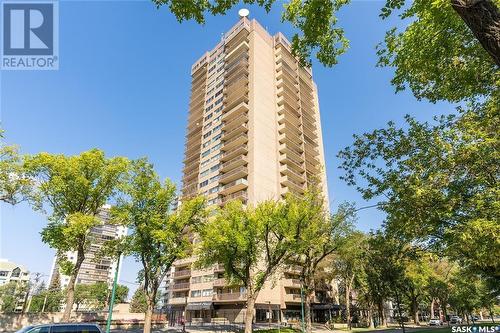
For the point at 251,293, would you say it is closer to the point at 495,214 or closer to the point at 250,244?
the point at 250,244

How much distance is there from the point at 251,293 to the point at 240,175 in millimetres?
32277

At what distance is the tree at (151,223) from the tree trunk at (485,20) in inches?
1017

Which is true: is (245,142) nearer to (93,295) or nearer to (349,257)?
(349,257)

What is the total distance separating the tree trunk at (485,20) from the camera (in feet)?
12.5

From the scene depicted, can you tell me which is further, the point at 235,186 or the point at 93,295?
the point at 93,295

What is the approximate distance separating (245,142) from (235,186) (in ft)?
32.3

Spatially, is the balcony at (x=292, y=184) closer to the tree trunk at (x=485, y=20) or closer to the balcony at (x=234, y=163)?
the balcony at (x=234, y=163)

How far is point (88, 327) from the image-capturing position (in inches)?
643

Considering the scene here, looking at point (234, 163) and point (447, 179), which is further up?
point (234, 163)

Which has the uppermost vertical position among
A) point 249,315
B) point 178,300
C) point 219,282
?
point 219,282

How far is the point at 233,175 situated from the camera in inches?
2324

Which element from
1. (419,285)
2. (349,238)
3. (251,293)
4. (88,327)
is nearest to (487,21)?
(88,327)

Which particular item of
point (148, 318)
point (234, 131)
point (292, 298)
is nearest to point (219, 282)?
point (292, 298)

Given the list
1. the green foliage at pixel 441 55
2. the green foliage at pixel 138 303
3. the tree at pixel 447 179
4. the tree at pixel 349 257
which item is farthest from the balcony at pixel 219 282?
the green foliage at pixel 138 303
